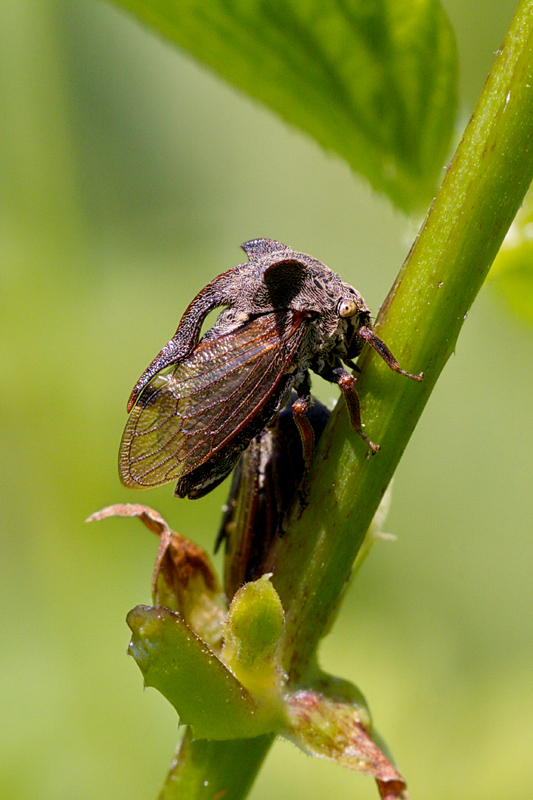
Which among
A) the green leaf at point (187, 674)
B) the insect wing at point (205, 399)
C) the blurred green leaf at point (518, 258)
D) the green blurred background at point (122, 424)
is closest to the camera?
the green leaf at point (187, 674)

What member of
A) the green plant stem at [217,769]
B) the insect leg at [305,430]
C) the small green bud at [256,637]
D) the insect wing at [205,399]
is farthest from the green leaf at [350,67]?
the green plant stem at [217,769]

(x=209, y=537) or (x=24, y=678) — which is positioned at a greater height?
(x=209, y=537)

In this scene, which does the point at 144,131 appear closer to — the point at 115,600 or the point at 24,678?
the point at 115,600

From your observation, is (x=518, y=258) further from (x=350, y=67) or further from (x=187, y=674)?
(x=187, y=674)

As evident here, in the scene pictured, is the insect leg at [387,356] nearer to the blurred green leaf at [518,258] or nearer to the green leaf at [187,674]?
the green leaf at [187,674]

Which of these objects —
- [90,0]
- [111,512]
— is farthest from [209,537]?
[90,0]

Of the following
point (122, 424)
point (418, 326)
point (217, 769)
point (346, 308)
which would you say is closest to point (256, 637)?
point (217, 769)
